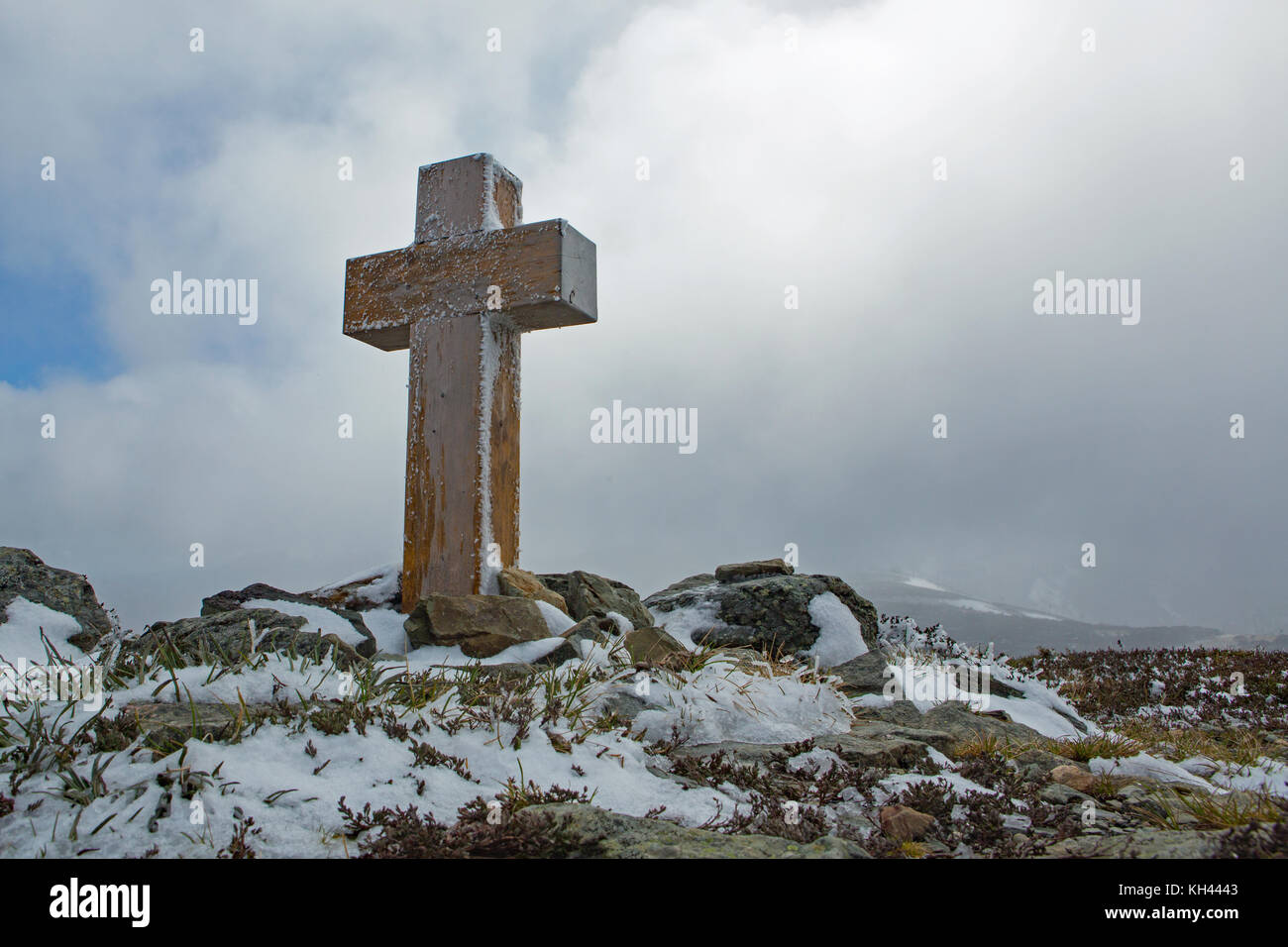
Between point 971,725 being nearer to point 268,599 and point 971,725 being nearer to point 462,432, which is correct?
point 462,432

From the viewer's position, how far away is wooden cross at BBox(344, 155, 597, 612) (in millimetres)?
7285

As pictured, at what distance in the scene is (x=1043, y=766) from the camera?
15.3ft

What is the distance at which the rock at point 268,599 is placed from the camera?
6383 millimetres

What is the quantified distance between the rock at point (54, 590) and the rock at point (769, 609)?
4.59m

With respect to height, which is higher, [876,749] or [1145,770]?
[876,749]

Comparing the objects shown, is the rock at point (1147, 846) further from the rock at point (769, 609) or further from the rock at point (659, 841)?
the rock at point (769, 609)

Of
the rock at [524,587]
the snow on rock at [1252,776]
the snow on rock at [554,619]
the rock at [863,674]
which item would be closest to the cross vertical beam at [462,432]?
the rock at [524,587]

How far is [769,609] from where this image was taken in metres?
8.05

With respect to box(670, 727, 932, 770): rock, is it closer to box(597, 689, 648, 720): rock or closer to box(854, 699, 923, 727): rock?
box(597, 689, 648, 720): rock

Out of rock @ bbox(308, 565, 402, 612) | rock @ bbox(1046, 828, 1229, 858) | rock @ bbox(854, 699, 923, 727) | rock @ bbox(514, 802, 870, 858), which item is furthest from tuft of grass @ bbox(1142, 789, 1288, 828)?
rock @ bbox(308, 565, 402, 612)

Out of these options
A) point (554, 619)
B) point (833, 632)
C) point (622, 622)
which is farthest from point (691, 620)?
point (554, 619)

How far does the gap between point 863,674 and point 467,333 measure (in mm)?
4355

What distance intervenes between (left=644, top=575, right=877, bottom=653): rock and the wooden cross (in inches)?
76.5
